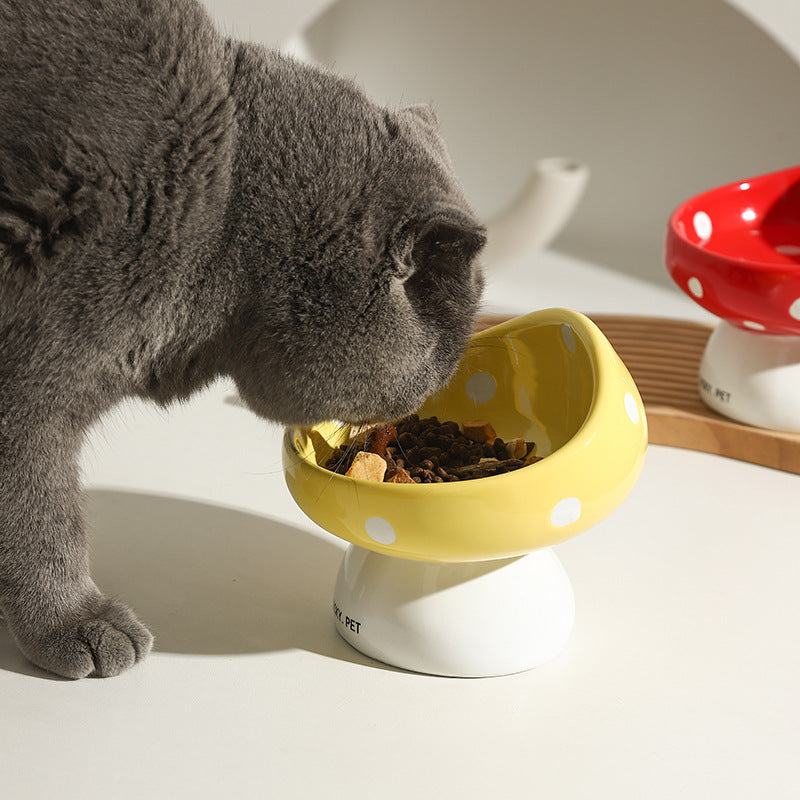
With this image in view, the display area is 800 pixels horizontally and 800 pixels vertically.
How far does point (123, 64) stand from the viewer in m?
0.92

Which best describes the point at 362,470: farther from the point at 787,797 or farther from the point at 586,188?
the point at 586,188

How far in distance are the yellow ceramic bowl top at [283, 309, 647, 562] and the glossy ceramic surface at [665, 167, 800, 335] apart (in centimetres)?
36

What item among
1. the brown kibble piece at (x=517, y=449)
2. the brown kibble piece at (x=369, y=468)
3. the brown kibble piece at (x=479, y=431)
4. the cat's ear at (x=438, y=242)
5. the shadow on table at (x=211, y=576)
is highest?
the cat's ear at (x=438, y=242)

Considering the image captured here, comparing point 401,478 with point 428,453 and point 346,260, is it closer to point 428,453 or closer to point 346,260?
point 428,453

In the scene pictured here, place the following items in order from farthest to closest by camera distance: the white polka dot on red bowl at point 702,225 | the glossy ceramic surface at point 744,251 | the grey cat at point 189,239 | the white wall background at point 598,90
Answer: the white wall background at point 598,90, the white polka dot on red bowl at point 702,225, the glossy ceramic surface at point 744,251, the grey cat at point 189,239

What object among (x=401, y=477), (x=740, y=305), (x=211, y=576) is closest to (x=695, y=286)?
(x=740, y=305)

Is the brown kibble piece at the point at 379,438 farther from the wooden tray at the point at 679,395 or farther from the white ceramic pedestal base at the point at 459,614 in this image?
the wooden tray at the point at 679,395

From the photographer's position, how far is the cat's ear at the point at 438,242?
932mm

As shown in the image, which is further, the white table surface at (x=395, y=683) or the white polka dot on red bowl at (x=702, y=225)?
the white polka dot on red bowl at (x=702, y=225)

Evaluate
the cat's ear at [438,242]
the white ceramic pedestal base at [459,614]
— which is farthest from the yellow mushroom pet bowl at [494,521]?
the cat's ear at [438,242]

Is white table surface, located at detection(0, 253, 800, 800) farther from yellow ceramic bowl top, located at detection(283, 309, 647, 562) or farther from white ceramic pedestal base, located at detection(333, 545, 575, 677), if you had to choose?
yellow ceramic bowl top, located at detection(283, 309, 647, 562)

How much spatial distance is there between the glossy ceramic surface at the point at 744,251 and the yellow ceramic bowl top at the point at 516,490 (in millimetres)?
357

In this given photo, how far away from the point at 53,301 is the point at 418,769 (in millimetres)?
497

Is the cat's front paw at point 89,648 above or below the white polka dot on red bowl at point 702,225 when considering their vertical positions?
below
